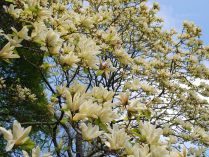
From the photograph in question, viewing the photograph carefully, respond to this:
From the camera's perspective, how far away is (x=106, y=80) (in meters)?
7.39

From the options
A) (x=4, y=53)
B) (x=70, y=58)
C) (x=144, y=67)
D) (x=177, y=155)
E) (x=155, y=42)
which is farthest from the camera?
(x=155, y=42)

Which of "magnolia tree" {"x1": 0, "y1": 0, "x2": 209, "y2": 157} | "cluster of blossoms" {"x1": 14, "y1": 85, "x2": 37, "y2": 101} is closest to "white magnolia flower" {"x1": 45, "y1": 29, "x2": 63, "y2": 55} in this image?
"magnolia tree" {"x1": 0, "y1": 0, "x2": 209, "y2": 157}

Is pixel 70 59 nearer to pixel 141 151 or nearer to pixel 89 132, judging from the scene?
pixel 89 132

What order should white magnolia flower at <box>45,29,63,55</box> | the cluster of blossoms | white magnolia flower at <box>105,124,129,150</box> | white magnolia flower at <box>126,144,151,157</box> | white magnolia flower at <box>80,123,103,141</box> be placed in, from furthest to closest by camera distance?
the cluster of blossoms < white magnolia flower at <box>45,29,63,55</box> < white magnolia flower at <box>80,123,103,141</box> < white magnolia flower at <box>105,124,129,150</box> < white magnolia flower at <box>126,144,151,157</box>

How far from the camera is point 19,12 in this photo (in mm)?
4344

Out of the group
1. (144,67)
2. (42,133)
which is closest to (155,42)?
(144,67)

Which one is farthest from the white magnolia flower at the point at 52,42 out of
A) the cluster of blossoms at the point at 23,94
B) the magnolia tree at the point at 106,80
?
the cluster of blossoms at the point at 23,94

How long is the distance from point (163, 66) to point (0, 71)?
593cm

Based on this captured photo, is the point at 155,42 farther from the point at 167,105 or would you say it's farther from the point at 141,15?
the point at 167,105

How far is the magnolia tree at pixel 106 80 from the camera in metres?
3.01

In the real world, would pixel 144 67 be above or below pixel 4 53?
above

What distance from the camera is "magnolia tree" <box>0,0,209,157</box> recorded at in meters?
3.01

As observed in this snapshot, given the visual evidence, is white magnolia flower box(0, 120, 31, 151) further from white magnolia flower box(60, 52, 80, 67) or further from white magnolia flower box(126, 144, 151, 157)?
white magnolia flower box(60, 52, 80, 67)

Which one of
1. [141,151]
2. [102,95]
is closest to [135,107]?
[102,95]
